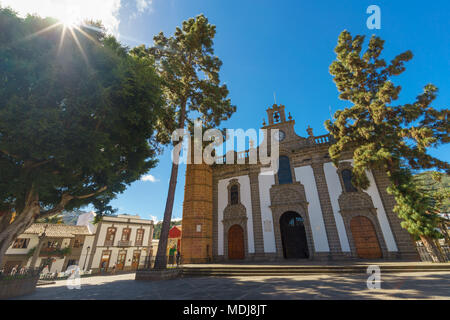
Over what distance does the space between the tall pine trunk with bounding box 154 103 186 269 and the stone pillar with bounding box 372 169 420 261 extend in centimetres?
1358

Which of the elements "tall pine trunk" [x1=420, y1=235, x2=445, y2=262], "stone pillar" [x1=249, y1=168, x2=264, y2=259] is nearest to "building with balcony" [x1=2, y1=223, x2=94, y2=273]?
"stone pillar" [x1=249, y1=168, x2=264, y2=259]

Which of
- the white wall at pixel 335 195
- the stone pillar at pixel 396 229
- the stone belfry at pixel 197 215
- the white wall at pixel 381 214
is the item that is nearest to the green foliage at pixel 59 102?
the stone belfry at pixel 197 215

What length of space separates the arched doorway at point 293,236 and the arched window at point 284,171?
266cm

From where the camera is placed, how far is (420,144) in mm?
10477

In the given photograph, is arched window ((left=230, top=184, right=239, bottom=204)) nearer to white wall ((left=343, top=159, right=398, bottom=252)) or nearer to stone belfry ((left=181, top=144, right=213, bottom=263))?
stone belfry ((left=181, top=144, right=213, bottom=263))

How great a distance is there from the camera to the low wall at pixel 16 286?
6.04 meters

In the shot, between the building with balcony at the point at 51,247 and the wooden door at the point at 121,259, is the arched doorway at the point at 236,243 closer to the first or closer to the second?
the wooden door at the point at 121,259

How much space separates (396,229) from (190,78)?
16685 mm

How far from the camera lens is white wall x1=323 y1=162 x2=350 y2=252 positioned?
1303cm
